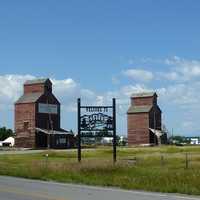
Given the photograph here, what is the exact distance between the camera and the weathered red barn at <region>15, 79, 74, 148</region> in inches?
5118

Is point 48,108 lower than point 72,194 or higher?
higher

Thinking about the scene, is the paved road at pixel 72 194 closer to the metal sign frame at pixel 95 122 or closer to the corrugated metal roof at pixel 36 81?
the metal sign frame at pixel 95 122

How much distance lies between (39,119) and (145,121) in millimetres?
32322

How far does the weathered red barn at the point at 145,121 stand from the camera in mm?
150500

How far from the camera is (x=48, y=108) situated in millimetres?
137000

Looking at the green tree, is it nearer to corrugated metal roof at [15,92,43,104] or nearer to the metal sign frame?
corrugated metal roof at [15,92,43,104]

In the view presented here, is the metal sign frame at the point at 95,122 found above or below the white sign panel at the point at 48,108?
below

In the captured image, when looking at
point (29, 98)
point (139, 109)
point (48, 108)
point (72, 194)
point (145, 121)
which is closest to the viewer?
point (72, 194)

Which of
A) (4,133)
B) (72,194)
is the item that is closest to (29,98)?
(4,133)

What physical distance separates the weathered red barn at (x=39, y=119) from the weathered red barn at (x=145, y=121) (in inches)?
926

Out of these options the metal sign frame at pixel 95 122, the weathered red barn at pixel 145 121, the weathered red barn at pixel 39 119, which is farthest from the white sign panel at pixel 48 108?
the metal sign frame at pixel 95 122

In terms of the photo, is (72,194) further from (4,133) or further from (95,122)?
(4,133)

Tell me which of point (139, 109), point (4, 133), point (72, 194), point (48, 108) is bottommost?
point (72, 194)

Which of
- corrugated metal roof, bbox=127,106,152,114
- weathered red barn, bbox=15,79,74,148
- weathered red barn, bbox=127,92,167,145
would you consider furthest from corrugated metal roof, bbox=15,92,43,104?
corrugated metal roof, bbox=127,106,152,114
